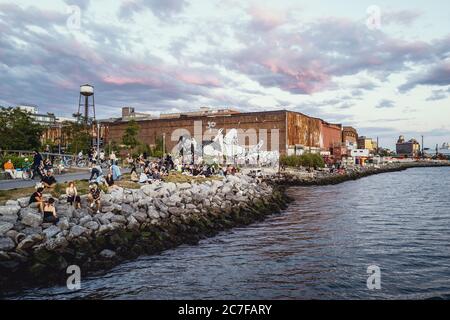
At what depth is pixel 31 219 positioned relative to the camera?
16531 mm

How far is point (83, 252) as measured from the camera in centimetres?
1617

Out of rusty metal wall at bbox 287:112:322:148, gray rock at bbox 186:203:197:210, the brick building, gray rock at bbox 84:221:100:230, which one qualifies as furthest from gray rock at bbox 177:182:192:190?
rusty metal wall at bbox 287:112:322:148

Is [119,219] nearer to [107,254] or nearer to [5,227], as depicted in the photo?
[107,254]

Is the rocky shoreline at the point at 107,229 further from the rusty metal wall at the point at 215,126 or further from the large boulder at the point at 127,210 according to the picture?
the rusty metal wall at the point at 215,126

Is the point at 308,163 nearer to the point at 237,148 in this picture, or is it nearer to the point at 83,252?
the point at 237,148

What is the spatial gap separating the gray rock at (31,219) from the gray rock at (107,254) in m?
2.92

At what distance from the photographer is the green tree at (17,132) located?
5441 cm

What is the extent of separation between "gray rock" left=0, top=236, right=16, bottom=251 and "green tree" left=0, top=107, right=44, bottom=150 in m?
44.0

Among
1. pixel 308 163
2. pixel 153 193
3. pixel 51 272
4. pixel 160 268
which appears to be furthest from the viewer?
pixel 308 163

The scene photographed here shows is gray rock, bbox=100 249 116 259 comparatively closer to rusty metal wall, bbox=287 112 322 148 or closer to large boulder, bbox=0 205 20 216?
large boulder, bbox=0 205 20 216

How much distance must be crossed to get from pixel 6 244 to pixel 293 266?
11.0 m
